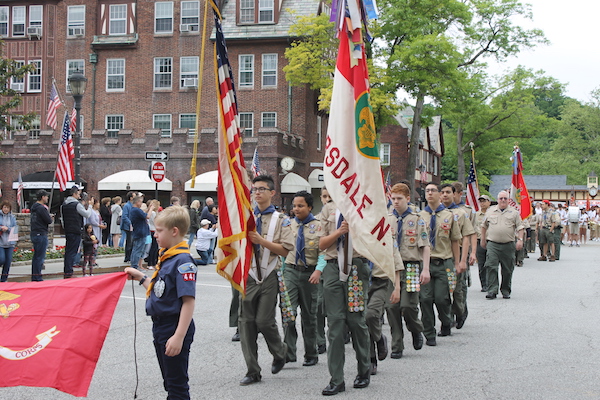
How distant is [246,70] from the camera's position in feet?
132

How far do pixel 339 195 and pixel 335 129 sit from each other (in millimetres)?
652

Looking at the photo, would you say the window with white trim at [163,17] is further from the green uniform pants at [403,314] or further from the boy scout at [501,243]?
the green uniform pants at [403,314]

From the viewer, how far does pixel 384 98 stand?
35.2 m

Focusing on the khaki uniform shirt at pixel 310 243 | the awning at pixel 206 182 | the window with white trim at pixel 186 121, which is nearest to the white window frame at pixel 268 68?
the window with white trim at pixel 186 121

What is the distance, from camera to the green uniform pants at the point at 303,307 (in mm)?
7828

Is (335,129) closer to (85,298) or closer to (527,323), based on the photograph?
(85,298)

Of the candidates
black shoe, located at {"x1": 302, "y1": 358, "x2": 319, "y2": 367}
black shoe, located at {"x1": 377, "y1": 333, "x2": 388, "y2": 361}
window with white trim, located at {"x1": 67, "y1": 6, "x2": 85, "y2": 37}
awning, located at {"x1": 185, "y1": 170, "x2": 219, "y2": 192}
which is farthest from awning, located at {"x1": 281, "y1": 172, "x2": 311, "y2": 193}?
black shoe, located at {"x1": 377, "y1": 333, "x2": 388, "y2": 361}

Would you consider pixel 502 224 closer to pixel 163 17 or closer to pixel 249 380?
pixel 249 380

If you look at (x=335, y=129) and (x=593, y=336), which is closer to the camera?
(x=335, y=129)

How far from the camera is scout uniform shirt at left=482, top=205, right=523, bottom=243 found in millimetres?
13570

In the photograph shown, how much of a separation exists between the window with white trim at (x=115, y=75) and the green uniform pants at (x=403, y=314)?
3524cm

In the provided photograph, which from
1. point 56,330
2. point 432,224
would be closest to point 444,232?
point 432,224

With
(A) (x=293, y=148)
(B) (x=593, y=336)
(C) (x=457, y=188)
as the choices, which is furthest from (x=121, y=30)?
(B) (x=593, y=336)

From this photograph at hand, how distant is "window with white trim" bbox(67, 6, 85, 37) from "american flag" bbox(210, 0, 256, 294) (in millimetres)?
A: 37190
